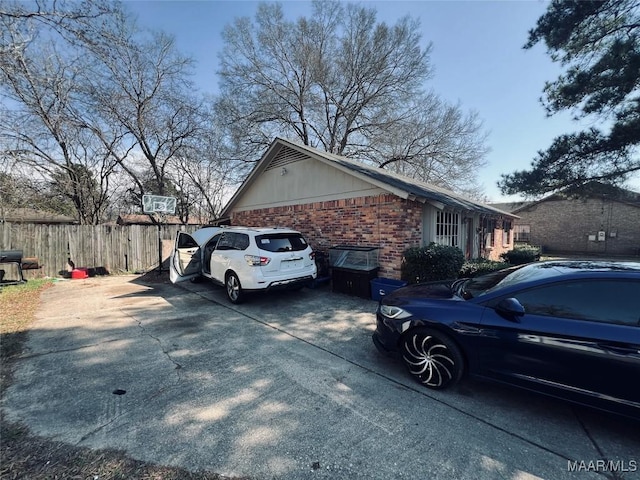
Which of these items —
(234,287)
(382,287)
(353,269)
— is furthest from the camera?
(353,269)

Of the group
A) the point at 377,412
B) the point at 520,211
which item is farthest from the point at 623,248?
the point at 377,412

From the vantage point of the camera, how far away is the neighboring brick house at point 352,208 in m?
7.66

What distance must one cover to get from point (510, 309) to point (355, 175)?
5936 mm

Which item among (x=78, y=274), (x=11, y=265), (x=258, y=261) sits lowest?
(x=78, y=274)

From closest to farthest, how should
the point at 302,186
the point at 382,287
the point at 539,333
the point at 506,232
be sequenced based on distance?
Answer: the point at 539,333 → the point at 382,287 → the point at 302,186 → the point at 506,232

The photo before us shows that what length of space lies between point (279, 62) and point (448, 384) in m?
19.9

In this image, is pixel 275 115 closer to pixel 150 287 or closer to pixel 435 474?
pixel 150 287

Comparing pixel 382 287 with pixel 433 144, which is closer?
pixel 382 287

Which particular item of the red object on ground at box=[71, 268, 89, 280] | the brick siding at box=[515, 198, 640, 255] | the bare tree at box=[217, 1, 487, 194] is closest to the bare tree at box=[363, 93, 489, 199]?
the bare tree at box=[217, 1, 487, 194]

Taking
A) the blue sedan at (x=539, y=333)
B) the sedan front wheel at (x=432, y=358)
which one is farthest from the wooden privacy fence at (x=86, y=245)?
the blue sedan at (x=539, y=333)

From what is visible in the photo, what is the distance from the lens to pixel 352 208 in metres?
8.60

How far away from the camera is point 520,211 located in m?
25.7

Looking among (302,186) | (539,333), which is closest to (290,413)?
(539,333)

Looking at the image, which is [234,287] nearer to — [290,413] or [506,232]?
[290,413]
